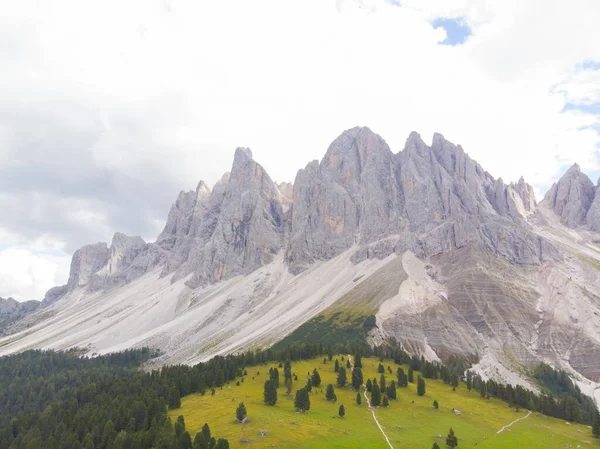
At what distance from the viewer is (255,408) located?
78.7 meters

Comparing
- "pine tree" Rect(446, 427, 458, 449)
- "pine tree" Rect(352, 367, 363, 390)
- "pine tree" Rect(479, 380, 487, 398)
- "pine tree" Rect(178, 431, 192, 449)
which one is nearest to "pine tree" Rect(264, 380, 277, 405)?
"pine tree" Rect(352, 367, 363, 390)

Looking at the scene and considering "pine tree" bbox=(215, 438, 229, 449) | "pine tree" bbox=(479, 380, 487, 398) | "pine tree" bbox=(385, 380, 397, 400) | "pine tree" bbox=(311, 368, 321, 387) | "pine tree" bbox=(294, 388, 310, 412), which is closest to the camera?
"pine tree" bbox=(215, 438, 229, 449)

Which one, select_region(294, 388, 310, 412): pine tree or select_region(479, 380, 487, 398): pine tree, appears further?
select_region(479, 380, 487, 398): pine tree

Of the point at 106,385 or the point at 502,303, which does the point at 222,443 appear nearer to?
the point at 106,385

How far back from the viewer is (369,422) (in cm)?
7638

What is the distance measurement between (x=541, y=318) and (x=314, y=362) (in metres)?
114

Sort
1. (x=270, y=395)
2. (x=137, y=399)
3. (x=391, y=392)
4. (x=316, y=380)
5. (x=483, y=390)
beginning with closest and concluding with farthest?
(x=270, y=395)
(x=137, y=399)
(x=391, y=392)
(x=316, y=380)
(x=483, y=390)

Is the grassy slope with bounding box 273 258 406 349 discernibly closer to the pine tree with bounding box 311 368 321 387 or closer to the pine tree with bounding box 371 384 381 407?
the pine tree with bounding box 311 368 321 387

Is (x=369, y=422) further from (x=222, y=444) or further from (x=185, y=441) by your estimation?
(x=185, y=441)

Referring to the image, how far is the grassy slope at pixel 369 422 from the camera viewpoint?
213 ft

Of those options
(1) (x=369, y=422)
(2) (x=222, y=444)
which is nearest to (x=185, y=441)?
(2) (x=222, y=444)

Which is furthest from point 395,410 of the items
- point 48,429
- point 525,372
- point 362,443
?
point 525,372

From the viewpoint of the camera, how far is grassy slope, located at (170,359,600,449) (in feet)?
213

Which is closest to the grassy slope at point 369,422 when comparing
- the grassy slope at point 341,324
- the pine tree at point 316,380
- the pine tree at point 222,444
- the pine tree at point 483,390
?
the pine tree at point 483,390
